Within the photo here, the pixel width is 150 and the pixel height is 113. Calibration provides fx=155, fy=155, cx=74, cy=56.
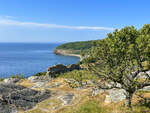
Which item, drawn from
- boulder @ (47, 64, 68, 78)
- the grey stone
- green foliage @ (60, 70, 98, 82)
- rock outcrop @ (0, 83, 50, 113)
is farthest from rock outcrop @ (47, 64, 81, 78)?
green foliage @ (60, 70, 98, 82)

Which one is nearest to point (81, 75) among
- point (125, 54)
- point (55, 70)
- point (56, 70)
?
point (125, 54)

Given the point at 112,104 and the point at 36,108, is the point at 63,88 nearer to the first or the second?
the point at 36,108

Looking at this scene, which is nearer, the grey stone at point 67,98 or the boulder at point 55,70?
the grey stone at point 67,98

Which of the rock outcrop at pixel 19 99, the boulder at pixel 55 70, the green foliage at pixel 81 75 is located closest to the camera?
the green foliage at pixel 81 75

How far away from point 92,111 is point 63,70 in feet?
134

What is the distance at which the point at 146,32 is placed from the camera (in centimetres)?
1745

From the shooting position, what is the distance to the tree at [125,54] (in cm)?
1590

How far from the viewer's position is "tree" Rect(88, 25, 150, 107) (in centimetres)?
1590

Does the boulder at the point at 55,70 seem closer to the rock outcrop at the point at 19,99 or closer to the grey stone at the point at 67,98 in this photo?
the rock outcrop at the point at 19,99

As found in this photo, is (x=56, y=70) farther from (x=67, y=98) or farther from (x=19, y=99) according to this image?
(x=19, y=99)

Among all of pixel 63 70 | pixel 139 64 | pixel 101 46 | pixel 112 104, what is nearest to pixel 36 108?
pixel 112 104

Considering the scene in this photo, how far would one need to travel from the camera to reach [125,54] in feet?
57.5

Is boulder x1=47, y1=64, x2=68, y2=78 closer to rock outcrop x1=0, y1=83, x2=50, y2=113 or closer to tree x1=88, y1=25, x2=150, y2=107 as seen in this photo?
rock outcrop x1=0, y1=83, x2=50, y2=113

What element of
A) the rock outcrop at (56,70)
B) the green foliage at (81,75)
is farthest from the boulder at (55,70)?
the green foliage at (81,75)
